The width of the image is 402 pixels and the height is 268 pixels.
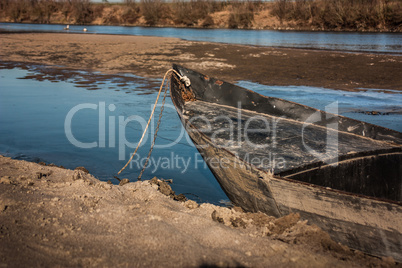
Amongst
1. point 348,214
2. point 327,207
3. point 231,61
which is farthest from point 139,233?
point 231,61

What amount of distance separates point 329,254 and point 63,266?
2.04 metres

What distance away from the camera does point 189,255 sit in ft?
9.36

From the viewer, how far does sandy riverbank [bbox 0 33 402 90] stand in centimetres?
1219

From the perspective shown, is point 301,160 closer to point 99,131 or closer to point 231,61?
point 99,131

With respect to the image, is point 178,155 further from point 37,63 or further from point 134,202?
point 37,63

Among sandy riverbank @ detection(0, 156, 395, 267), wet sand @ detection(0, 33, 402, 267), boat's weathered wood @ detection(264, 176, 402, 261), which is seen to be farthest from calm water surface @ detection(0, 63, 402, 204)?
boat's weathered wood @ detection(264, 176, 402, 261)

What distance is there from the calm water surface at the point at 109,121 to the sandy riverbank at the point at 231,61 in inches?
49.0

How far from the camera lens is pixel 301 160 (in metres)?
4.06

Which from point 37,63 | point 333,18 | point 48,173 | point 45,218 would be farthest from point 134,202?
point 333,18

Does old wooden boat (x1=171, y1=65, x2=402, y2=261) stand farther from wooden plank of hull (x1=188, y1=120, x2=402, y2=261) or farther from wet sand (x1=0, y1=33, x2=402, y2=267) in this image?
wet sand (x1=0, y1=33, x2=402, y2=267)

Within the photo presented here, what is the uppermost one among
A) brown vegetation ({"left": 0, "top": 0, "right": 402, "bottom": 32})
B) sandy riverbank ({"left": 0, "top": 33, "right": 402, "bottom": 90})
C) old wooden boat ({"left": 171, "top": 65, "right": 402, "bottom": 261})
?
brown vegetation ({"left": 0, "top": 0, "right": 402, "bottom": 32})

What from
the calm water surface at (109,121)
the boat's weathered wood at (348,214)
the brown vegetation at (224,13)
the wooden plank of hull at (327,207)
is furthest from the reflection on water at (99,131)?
the brown vegetation at (224,13)

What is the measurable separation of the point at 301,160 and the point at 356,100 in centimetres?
635

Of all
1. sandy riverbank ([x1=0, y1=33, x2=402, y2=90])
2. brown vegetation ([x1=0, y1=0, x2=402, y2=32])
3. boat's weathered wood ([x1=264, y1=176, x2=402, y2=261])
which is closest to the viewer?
boat's weathered wood ([x1=264, y1=176, x2=402, y2=261])
